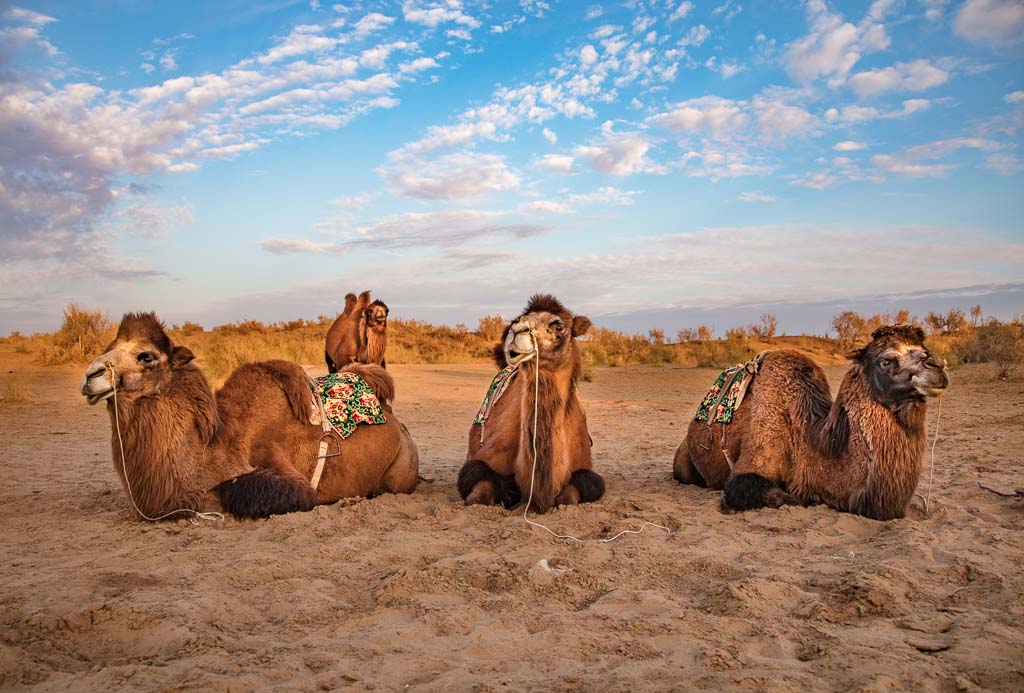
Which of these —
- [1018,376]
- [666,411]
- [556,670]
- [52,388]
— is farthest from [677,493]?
[52,388]

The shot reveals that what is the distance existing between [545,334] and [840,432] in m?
2.37

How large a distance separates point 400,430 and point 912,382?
441 centimetres

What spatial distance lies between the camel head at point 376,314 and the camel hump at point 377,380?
408 centimetres

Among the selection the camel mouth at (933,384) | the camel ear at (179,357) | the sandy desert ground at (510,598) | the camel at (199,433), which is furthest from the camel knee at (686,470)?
the camel ear at (179,357)

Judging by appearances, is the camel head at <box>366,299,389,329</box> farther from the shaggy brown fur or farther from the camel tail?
the camel tail

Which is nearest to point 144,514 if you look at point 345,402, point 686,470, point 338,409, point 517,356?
point 338,409

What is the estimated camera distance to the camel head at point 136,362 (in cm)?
543

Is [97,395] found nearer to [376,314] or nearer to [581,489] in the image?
[581,489]

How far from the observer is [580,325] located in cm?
627

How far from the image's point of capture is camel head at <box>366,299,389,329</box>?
11617 millimetres

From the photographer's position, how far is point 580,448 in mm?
6672

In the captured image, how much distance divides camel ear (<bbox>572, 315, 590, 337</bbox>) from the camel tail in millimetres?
2491

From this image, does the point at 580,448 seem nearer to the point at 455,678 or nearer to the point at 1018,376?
the point at 455,678

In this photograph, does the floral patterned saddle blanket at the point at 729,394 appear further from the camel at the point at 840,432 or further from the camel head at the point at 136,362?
the camel head at the point at 136,362
